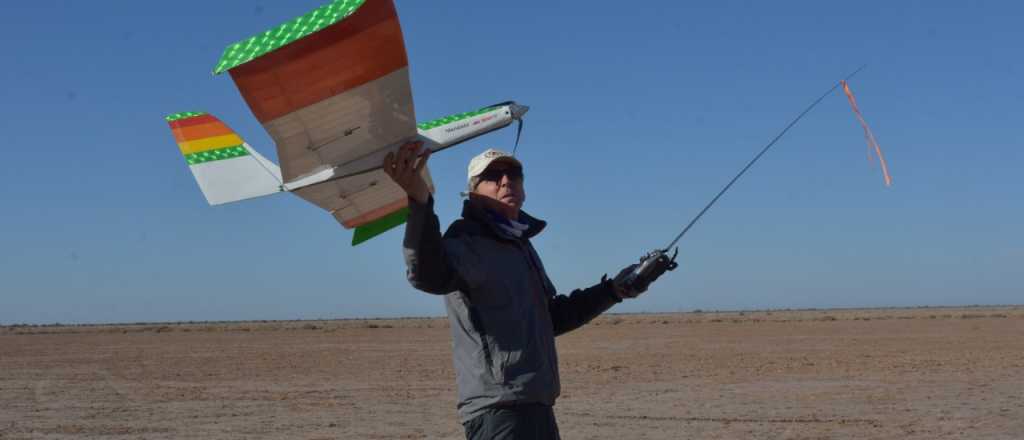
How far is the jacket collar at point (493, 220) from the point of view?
3.67 metres

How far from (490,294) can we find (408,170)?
510 mm

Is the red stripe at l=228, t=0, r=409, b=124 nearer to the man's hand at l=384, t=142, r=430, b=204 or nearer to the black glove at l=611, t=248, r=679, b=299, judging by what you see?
the man's hand at l=384, t=142, r=430, b=204

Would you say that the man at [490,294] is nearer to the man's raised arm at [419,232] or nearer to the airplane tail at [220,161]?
the man's raised arm at [419,232]

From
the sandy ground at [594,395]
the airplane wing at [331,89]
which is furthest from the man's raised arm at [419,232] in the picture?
the sandy ground at [594,395]

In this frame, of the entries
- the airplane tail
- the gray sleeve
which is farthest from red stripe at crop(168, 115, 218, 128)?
the gray sleeve

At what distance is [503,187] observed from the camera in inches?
149

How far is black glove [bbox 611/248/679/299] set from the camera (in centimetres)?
409

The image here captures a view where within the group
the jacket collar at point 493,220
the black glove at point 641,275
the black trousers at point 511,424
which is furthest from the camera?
the black glove at point 641,275

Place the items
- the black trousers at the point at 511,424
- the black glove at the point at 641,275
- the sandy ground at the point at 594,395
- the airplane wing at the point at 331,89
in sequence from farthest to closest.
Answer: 1. the sandy ground at the point at 594,395
2. the black glove at the point at 641,275
3. the black trousers at the point at 511,424
4. the airplane wing at the point at 331,89

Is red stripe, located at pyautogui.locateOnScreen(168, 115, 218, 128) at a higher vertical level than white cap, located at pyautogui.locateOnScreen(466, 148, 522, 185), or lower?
higher

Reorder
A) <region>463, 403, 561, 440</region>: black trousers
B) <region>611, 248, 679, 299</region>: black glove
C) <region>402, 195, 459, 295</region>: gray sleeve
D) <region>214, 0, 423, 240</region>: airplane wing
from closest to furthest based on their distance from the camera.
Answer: <region>214, 0, 423, 240</region>: airplane wing < <region>402, 195, 459, 295</region>: gray sleeve < <region>463, 403, 561, 440</region>: black trousers < <region>611, 248, 679, 299</region>: black glove

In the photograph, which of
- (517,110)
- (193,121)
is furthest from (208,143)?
(517,110)

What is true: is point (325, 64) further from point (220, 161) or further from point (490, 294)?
point (220, 161)

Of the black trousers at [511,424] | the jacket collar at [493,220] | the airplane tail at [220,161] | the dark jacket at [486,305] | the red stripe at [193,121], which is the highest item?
the red stripe at [193,121]
